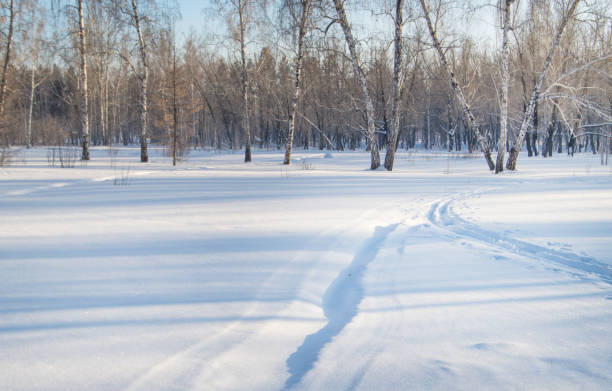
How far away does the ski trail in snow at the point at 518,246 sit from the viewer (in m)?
3.11

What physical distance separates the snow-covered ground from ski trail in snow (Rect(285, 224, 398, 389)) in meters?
0.01

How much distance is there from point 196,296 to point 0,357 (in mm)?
968

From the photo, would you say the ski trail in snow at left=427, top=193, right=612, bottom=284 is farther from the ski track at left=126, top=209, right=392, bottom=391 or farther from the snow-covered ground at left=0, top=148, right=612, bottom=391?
the ski track at left=126, top=209, right=392, bottom=391

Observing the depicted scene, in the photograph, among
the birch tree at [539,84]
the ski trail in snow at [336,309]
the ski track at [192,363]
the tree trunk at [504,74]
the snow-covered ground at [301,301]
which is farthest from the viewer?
the tree trunk at [504,74]

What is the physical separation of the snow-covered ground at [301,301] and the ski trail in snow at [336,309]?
0.04 ft

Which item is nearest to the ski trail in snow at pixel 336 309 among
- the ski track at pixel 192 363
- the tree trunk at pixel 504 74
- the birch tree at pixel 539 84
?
the ski track at pixel 192 363

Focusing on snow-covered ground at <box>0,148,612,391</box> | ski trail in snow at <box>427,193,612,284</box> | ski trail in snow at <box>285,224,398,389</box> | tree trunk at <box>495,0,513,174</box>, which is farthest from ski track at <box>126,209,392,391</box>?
tree trunk at <box>495,0,513,174</box>

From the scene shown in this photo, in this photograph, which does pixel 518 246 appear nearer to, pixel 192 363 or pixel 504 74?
pixel 192 363

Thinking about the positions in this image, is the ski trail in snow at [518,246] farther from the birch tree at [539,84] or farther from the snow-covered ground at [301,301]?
the birch tree at [539,84]

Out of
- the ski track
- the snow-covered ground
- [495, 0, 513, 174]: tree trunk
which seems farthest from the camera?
[495, 0, 513, 174]: tree trunk

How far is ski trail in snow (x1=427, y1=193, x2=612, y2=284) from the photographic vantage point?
311 cm

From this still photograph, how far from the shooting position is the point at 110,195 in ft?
22.3

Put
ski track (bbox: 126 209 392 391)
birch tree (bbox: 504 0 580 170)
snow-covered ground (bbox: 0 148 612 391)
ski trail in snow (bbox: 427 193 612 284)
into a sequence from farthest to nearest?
1. birch tree (bbox: 504 0 580 170)
2. ski trail in snow (bbox: 427 193 612 284)
3. snow-covered ground (bbox: 0 148 612 391)
4. ski track (bbox: 126 209 392 391)

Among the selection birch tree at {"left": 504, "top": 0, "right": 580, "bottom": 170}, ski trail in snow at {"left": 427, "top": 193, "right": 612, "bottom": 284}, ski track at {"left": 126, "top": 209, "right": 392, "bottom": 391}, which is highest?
birch tree at {"left": 504, "top": 0, "right": 580, "bottom": 170}
